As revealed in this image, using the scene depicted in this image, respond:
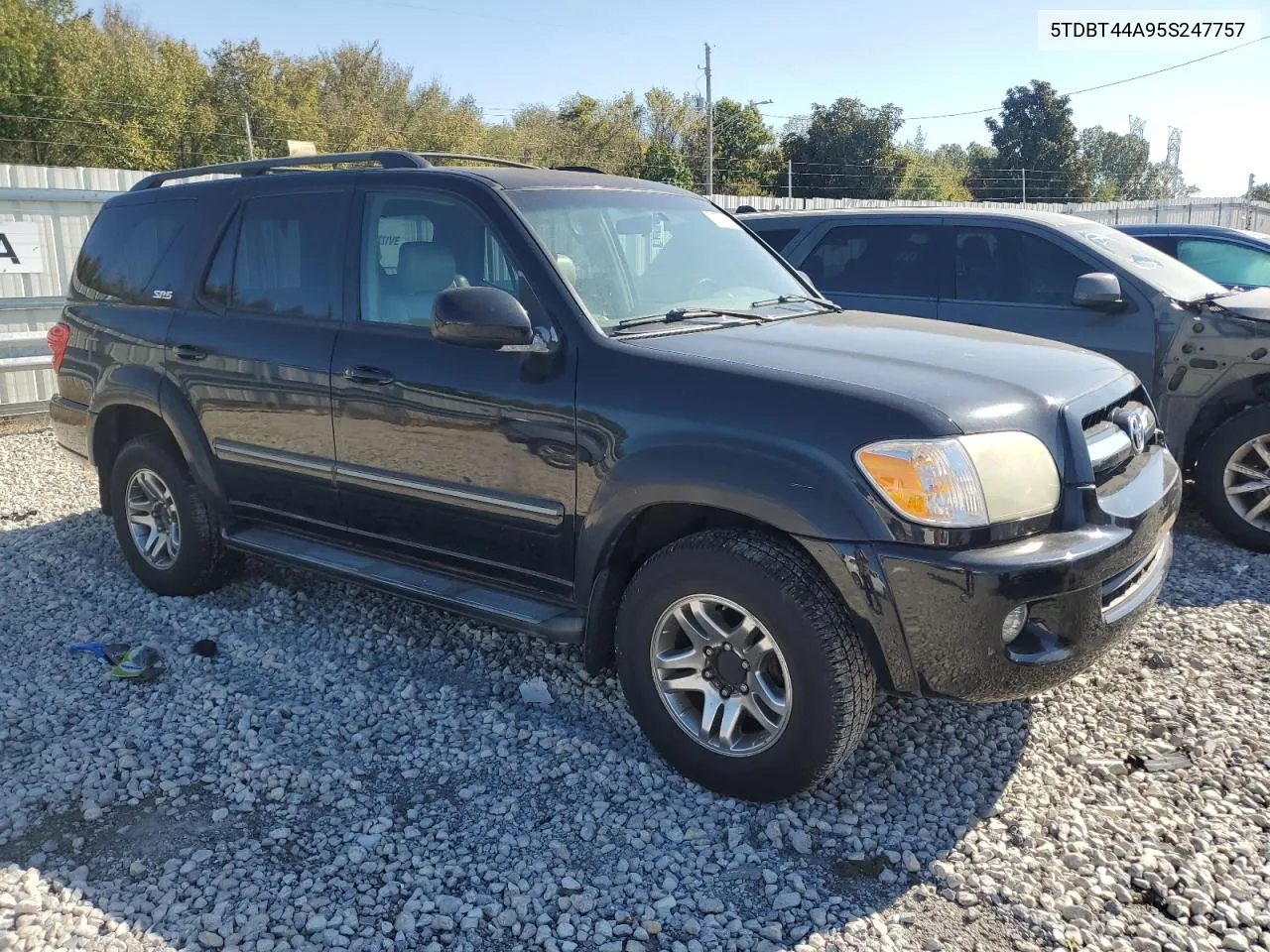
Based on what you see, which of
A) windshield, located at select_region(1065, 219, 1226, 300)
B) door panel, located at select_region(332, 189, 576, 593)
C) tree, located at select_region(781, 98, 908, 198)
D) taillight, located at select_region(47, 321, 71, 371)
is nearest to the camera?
door panel, located at select_region(332, 189, 576, 593)

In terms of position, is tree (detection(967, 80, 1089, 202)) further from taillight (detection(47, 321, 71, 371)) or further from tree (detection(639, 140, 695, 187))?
taillight (detection(47, 321, 71, 371))

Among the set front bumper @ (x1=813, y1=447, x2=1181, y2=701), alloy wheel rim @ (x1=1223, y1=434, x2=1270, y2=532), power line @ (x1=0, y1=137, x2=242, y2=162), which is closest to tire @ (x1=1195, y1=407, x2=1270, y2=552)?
alloy wheel rim @ (x1=1223, y1=434, x2=1270, y2=532)

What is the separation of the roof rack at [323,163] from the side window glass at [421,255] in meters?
0.27

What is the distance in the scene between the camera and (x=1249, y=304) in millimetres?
5605

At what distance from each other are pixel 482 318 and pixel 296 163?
2.08 m

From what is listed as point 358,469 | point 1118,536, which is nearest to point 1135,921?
point 1118,536

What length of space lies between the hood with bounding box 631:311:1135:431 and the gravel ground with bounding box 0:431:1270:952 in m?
1.24

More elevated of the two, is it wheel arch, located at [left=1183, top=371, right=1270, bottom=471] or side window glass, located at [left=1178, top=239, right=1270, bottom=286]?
side window glass, located at [left=1178, top=239, right=1270, bottom=286]

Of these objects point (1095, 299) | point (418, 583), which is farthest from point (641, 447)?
point (1095, 299)

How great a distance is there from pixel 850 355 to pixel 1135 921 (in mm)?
1780

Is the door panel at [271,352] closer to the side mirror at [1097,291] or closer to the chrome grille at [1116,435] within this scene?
the chrome grille at [1116,435]

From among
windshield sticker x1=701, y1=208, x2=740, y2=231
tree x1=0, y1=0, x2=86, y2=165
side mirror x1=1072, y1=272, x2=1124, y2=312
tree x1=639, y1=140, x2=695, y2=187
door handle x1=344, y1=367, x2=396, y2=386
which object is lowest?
door handle x1=344, y1=367, x2=396, y2=386

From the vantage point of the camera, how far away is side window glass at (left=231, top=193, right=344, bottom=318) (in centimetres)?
413

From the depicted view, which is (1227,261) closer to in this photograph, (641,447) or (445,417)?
(641,447)
